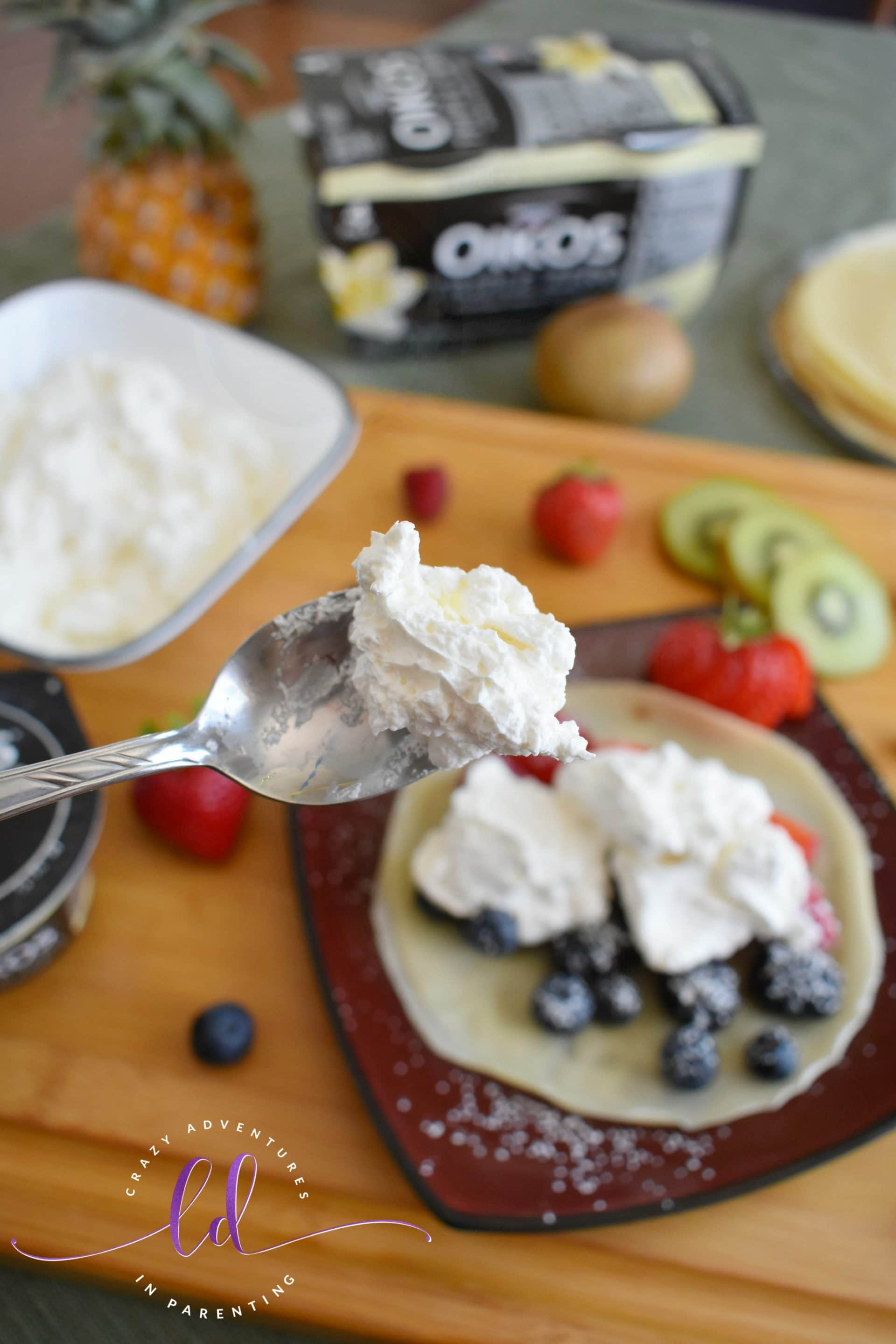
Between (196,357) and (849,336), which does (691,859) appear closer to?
(196,357)

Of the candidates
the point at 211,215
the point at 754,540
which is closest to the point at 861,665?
the point at 754,540

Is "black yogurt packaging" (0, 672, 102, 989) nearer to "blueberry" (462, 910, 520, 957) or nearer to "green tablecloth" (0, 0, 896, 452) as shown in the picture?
"blueberry" (462, 910, 520, 957)

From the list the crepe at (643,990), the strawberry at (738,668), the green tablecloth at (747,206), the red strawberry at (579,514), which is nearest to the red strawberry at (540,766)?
the crepe at (643,990)

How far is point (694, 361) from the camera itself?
2102 millimetres

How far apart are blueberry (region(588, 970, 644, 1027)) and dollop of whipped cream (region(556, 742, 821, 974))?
0.04 m

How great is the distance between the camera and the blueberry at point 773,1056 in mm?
1073

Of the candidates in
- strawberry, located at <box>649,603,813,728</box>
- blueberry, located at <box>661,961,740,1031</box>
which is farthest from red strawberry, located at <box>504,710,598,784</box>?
blueberry, located at <box>661,961,740,1031</box>

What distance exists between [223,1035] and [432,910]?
268 millimetres

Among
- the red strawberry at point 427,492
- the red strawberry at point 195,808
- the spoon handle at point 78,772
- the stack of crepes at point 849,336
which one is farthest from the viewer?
the stack of crepes at point 849,336

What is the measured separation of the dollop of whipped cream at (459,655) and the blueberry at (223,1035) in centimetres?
51

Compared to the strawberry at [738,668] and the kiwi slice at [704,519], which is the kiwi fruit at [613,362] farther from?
the strawberry at [738,668]

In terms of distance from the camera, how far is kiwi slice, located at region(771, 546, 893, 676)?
4.95 feet

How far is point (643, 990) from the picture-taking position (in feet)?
3.86

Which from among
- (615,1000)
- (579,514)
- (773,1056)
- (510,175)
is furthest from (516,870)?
(510,175)
